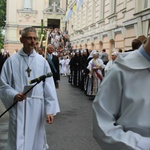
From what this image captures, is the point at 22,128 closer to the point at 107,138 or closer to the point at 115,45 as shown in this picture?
the point at 107,138

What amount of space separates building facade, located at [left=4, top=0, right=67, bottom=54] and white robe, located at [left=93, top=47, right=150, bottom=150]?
4979 cm

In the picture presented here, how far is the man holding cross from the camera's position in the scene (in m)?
4.18

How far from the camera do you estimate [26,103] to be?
4.22 meters

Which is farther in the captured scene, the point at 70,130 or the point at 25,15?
the point at 25,15

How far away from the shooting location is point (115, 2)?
19375mm

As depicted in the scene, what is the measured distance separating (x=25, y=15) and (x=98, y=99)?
→ 170 feet

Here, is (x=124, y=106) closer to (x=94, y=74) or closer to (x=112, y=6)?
(x=94, y=74)

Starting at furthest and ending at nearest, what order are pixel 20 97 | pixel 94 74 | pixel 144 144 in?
pixel 94 74
pixel 20 97
pixel 144 144

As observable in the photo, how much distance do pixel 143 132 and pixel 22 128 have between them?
8.23ft

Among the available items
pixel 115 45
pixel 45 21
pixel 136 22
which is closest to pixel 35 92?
pixel 136 22

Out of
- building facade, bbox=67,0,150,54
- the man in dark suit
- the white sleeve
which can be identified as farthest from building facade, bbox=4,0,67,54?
the white sleeve

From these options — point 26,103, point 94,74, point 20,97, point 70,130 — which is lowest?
point 70,130

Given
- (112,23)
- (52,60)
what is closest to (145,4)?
(112,23)

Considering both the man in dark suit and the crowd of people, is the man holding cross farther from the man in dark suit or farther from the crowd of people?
the man in dark suit
